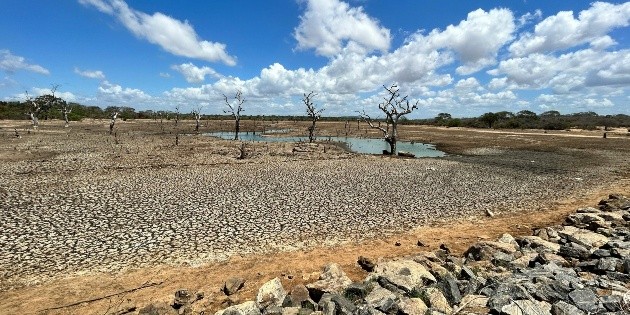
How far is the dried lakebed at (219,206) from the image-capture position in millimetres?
13617

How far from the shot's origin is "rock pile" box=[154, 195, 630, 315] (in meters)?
8.22

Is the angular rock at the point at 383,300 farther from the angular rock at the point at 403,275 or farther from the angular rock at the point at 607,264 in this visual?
the angular rock at the point at 607,264

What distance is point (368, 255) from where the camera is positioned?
13852mm

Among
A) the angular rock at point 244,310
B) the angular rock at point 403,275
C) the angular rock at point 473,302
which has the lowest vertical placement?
the angular rock at point 244,310

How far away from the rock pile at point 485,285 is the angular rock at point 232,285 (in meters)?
1.37

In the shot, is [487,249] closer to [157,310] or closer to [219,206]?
[157,310]

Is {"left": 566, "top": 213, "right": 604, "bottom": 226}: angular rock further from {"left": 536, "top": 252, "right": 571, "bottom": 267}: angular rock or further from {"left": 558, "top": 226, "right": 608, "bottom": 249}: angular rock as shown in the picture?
{"left": 536, "top": 252, "right": 571, "bottom": 267}: angular rock

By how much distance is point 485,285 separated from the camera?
31.4 feet

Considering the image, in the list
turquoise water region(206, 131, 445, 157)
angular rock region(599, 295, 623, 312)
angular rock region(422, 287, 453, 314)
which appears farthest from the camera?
turquoise water region(206, 131, 445, 157)

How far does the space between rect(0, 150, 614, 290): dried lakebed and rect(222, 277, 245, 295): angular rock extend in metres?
2.64

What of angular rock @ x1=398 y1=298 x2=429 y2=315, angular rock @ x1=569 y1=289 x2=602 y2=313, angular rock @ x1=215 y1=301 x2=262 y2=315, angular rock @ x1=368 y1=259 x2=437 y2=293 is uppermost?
angular rock @ x1=569 y1=289 x2=602 y2=313

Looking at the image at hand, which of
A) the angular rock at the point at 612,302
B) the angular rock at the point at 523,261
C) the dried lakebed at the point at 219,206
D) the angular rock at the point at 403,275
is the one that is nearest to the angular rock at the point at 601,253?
the angular rock at the point at 523,261

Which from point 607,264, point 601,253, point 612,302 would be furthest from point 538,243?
point 612,302

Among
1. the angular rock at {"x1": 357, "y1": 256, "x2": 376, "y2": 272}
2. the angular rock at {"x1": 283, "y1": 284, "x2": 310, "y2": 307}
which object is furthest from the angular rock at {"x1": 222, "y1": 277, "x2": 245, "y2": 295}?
the angular rock at {"x1": 357, "y1": 256, "x2": 376, "y2": 272}
